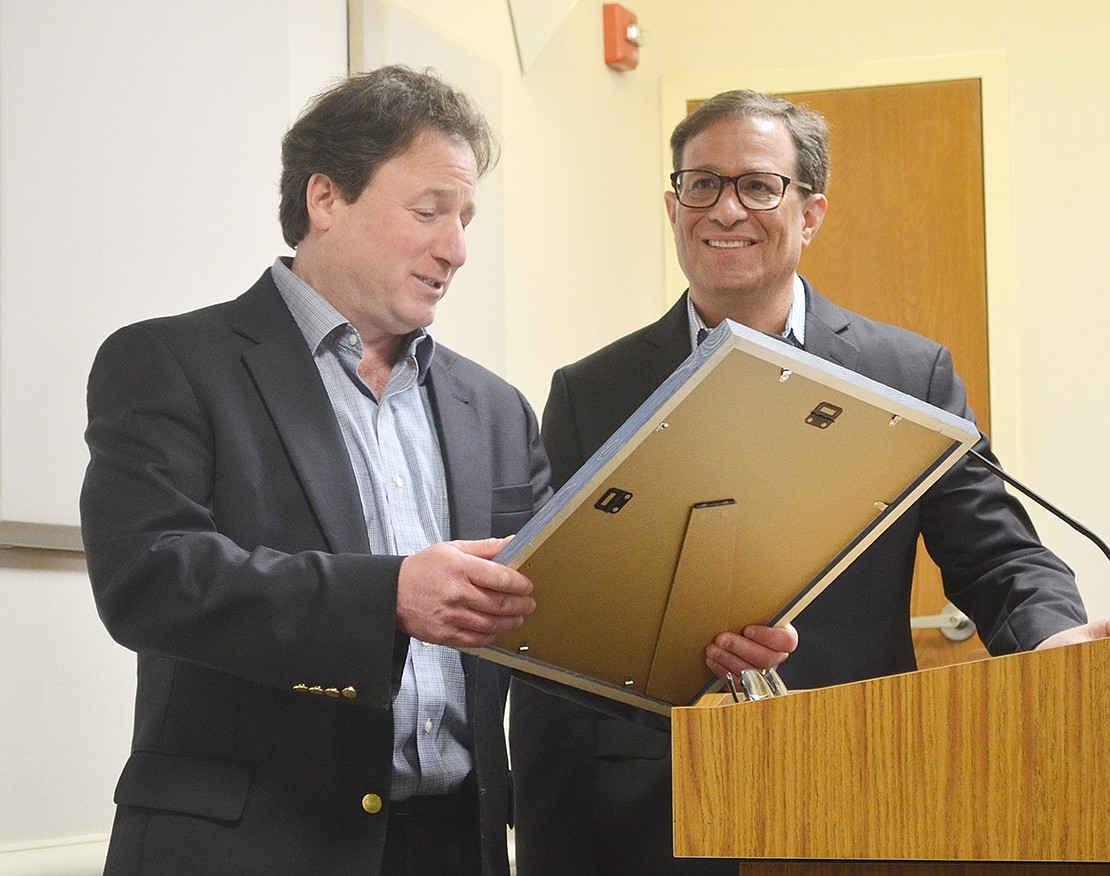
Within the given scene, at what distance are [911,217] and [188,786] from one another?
11.4 ft

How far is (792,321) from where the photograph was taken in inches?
91.8

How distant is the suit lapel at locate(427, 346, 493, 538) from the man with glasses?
0.32 meters

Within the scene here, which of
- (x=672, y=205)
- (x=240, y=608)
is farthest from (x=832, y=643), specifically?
(x=240, y=608)

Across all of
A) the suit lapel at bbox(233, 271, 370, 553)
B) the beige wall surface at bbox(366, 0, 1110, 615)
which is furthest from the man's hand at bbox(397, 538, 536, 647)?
the beige wall surface at bbox(366, 0, 1110, 615)

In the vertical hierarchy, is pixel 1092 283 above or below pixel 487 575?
above

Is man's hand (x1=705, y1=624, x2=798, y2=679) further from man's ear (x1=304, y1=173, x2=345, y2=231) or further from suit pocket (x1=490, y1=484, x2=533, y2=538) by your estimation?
man's ear (x1=304, y1=173, x2=345, y2=231)

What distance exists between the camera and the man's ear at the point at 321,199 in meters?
1.86

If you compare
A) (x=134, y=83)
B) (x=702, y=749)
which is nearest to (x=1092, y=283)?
(x=134, y=83)

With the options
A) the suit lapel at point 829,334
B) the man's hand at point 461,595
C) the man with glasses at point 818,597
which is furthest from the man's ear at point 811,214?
the man's hand at point 461,595

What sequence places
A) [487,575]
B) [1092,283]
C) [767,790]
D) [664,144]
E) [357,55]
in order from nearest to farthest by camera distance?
1. [767,790]
2. [487,575]
3. [357,55]
4. [1092,283]
5. [664,144]

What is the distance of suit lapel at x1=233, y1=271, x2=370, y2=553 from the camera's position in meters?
1.63

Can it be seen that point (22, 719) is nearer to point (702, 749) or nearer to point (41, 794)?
point (41, 794)

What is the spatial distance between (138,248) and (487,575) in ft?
4.08

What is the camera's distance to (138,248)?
2334mm
